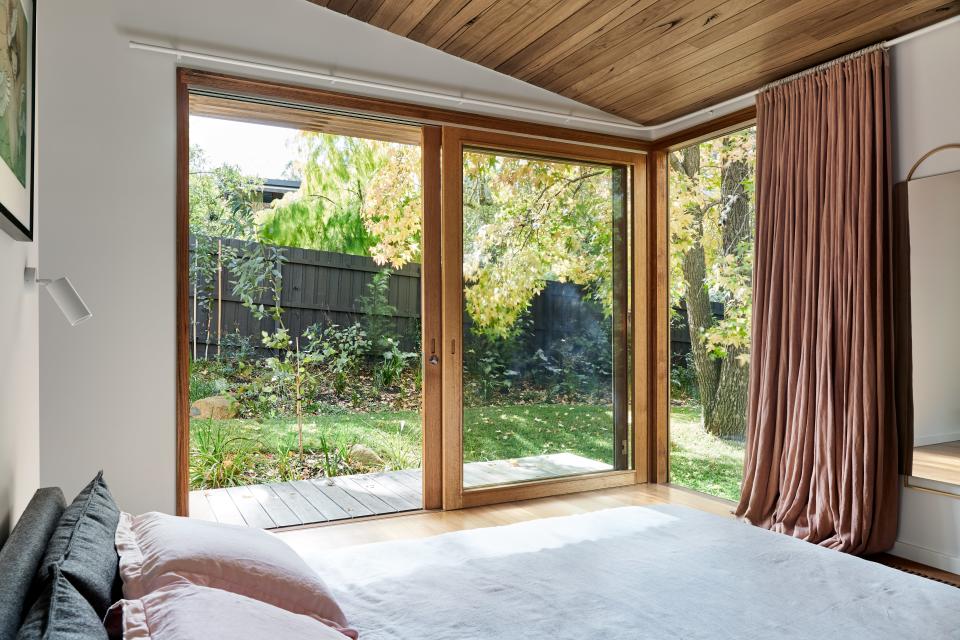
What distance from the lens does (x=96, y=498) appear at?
1.57m

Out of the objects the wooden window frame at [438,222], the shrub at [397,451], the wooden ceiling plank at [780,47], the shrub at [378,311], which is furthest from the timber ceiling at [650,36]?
the shrub at [397,451]

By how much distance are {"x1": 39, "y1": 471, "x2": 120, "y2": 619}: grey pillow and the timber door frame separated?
257cm

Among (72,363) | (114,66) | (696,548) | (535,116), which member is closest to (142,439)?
(72,363)

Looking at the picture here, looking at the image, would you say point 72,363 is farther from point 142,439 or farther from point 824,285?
point 824,285

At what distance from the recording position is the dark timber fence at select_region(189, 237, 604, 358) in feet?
12.5

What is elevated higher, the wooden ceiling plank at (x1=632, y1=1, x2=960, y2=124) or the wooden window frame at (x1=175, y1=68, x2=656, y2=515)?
the wooden ceiling plank at (x1=632, y1=1, x2=960, y2=124)

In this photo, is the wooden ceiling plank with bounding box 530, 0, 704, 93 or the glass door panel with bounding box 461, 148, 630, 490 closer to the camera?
the wooden ceiling plank with bounding box 530, 0, 704, 93

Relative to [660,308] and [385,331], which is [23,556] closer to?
[385,331]

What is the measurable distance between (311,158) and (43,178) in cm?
145

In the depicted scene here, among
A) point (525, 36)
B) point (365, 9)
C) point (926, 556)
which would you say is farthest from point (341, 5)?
point (926, 556)

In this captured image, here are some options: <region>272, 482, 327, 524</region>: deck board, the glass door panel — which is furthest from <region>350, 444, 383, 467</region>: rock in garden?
the glass door panel

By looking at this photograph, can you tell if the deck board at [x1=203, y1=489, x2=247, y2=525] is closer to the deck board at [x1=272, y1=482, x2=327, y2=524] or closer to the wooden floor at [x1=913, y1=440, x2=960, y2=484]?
the deck board at [x1=272, y1=482, x2=327, y2=524]

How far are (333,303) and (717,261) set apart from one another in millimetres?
2400

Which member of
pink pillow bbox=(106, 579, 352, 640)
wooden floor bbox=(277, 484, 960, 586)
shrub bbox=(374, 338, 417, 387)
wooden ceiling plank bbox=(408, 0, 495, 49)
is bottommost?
wooden floor bbox=(277, 484, 960, 586)
